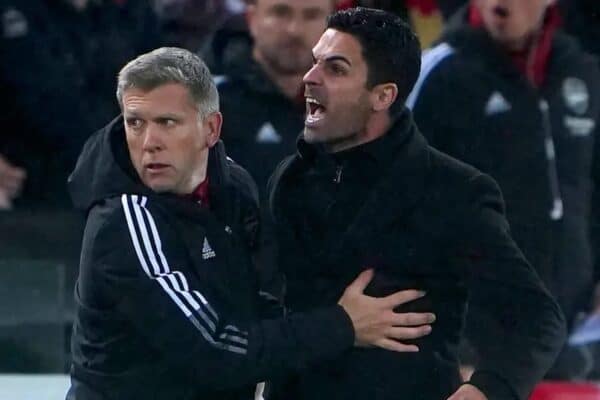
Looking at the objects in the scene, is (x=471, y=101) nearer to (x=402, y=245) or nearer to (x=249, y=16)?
(x=249, y=16)

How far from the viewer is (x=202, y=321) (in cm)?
318

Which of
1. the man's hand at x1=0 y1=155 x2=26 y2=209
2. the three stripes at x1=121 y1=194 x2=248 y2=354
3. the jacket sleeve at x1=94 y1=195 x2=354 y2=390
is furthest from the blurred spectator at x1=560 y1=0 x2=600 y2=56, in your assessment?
the three stripes at x1=121 y1=194 x2=248 y2=354

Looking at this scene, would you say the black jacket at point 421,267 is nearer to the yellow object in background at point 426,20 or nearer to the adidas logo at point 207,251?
the adidas logo at point 207,251

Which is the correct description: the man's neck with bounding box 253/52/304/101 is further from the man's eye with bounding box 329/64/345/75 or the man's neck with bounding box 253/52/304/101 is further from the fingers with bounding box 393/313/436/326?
the fingers with bounding box 393/313/436/326

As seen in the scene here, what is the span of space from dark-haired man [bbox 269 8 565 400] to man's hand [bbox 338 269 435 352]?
0.03m

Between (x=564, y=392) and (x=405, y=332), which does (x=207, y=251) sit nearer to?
(x=405, y=332)

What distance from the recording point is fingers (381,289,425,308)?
3279mm

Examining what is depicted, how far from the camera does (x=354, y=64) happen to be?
333 cm

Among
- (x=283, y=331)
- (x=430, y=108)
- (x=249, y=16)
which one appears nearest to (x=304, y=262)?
(x=283, y=331)

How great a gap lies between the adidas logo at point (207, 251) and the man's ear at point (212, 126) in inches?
8.6

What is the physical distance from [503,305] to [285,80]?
1.64m

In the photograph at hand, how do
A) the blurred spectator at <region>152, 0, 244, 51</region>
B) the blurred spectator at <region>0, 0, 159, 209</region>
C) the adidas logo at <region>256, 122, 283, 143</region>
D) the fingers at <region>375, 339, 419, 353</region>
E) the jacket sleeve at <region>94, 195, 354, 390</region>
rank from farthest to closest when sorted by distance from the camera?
1. the blurred spectator at <region>152, 0, 244, 51</region>
2. the blurred spectator at <region>0, 0, 159, 209</region>
3. the adidas logo at <region>256, 122, 283, 143</region>
4. the fingers at <region>375, 339, 419, 353</region>
5. the jacket sleeve at <region>94, 195, 354, 390</region>

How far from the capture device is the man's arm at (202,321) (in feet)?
10.4

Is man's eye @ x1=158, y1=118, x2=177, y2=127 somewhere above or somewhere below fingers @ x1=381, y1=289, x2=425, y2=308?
above
